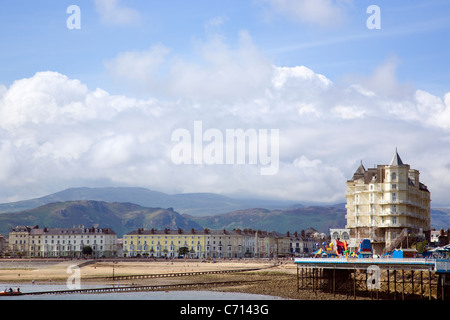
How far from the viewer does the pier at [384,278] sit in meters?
71.9

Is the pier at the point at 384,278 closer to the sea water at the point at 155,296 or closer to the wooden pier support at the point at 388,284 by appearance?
the wooden pier support at the point at 388,284

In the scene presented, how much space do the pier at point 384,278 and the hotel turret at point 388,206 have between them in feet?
73.1

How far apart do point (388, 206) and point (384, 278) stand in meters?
26.7

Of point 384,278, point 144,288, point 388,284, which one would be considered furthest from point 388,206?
point 144,288

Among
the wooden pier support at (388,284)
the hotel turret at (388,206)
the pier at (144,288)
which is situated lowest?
the pier at (144,288)

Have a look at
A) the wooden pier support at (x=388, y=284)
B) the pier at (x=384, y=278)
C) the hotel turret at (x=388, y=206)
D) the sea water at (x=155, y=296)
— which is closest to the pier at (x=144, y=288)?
the sea water at (x=155, y=296)

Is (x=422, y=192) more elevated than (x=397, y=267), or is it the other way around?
(x=422, y=192)

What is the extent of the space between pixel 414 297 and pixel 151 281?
47.5 m

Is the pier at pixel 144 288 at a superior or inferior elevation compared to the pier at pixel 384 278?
inferior

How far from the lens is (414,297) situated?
76125 millimetres

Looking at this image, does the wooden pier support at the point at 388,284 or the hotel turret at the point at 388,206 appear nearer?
the wooden pier support at the point at 388,284

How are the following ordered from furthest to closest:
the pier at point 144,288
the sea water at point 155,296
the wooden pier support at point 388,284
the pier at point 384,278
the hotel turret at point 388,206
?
the hotel turret at point 388,206, the pier at point 144,288, the sea water at point 155,296, the wooden pier support at point 388,284, the pier at point 384,278
